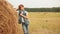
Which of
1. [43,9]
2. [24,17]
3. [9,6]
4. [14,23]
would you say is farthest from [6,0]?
[43,9]

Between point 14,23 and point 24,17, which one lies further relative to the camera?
point 24,17

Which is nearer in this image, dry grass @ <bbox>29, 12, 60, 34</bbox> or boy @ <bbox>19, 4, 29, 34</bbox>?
boy @ <bbox>19, 4, 29, 34</bbox>

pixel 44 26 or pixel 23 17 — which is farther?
pixel 44 26

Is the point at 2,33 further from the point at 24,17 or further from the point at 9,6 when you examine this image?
the point at 24,17

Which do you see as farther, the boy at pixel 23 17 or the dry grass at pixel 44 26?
the dry grass at pixel 44 26

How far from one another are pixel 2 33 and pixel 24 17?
449 cm

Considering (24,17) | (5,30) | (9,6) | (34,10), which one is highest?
(9,6)

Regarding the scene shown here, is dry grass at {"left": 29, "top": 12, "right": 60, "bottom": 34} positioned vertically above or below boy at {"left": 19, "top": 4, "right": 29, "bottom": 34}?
below

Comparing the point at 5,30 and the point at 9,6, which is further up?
the point at 9,6

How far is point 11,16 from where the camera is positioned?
26.2 feet

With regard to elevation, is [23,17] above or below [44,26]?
above

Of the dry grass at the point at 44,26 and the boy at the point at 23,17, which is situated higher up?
the boy at the point at 23,17

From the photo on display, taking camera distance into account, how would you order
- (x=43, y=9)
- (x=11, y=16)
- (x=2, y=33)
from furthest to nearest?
(x=43, y=9)
(x=11, y=16)
(x=2, y=33)

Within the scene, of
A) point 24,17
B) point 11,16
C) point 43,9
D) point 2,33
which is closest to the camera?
point 2,33
